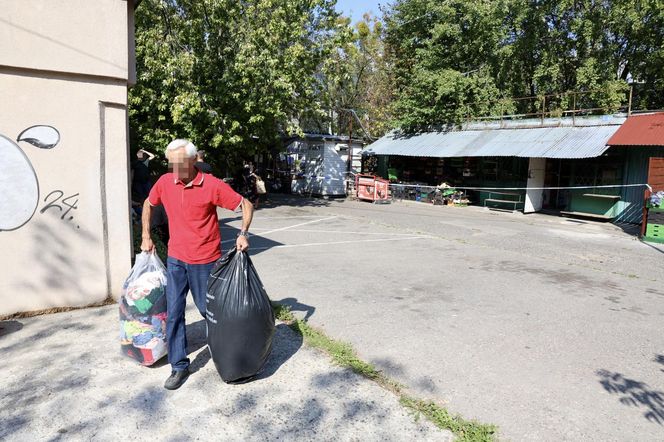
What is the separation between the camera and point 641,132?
14.0 metres

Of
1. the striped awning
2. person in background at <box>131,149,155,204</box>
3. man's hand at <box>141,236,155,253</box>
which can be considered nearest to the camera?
man's hand at <box>141,236,155,253</box>

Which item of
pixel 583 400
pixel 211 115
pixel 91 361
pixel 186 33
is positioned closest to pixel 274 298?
pixel 91 361

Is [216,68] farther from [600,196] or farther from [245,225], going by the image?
[600,196]

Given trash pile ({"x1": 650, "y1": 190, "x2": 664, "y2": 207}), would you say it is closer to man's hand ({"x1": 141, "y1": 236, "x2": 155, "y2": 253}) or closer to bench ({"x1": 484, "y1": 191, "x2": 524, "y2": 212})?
bench ({"x1": 484, "y1": 191, "x2": 524, "y2": 212})

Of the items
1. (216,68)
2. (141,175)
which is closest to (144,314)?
(141,175)

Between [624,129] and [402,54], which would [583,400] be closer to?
[624,129]

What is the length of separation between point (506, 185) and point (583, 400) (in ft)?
54.1

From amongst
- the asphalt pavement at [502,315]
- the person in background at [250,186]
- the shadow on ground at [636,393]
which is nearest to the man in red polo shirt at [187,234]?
the asphalt pavement at [502,315]

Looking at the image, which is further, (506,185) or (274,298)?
(506,185)

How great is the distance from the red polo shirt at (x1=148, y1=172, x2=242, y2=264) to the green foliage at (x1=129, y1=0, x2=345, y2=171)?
416 inches

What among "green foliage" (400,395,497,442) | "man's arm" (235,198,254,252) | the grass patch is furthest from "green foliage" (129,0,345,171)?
"green foliage" (400,395,497,442)

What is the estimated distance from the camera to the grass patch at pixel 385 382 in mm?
3154

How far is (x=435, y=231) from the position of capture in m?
12.4

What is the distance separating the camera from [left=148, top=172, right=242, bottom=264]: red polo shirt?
3652mm
